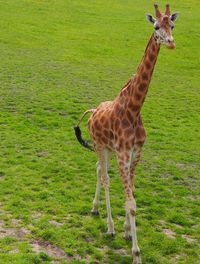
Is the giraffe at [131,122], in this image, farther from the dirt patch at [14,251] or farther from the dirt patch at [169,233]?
the dirt patch at [14,251]

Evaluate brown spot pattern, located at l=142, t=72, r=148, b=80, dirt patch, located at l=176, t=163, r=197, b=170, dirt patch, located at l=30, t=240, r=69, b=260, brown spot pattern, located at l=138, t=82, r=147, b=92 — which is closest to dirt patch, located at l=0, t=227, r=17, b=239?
dirt patch, located at l=30, t=240, r=69, b=260

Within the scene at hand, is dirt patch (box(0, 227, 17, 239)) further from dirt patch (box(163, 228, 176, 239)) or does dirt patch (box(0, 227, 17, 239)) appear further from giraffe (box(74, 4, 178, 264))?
dirt patch (box(163, 228, 176, 239))

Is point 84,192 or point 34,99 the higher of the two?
point 34,99

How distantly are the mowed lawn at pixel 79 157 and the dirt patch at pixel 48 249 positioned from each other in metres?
0.02

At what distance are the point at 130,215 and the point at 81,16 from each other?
36045mm

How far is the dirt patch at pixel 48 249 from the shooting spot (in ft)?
25.8

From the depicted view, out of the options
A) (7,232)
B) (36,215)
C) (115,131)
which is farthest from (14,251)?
(115,131)

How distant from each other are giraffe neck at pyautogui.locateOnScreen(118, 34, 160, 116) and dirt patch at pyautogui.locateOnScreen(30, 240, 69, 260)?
2.78 meters

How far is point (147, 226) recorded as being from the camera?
9156 millimetres

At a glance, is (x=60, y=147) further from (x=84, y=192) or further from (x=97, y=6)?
(x=97, y=6)

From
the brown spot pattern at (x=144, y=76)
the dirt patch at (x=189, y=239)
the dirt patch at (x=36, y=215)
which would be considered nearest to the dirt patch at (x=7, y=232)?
the dirt patch at (x=36, y=215)

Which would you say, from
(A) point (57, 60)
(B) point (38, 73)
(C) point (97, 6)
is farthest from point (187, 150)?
(C) point (97, 6)

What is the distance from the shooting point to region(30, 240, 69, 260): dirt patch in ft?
25.8

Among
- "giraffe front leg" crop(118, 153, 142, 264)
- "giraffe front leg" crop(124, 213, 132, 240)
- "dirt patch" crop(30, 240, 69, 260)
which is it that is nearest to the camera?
"giraffe front leg" crop(118, 153, 142, 264)
